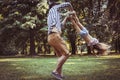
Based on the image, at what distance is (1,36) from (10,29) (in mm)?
2212

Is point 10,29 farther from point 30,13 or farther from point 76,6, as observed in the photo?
point 76,6

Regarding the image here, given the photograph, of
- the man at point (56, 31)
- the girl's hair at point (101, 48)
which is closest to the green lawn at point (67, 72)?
Result: the man at point (56, 31)

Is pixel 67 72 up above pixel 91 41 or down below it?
below

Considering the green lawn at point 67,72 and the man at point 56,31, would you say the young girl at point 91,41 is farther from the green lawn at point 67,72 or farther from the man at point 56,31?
the green lawn at point 67,72

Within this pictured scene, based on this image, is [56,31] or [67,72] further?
[67,72]

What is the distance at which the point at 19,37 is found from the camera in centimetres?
4294

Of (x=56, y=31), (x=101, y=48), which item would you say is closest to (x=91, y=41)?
(x=101, y=48)

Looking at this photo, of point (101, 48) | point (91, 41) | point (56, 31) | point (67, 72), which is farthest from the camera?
point (67, 72)

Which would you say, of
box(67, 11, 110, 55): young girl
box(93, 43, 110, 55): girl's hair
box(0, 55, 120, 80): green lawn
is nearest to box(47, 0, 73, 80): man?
box(0, 55, 120, 80): green lawn

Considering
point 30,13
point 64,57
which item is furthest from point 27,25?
point 64,57

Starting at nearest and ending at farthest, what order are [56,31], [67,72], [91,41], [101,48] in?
[91,41] < [101,48] < [56,31] < [67,72]

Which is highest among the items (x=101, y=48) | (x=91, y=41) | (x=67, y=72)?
(x=91, y=41)

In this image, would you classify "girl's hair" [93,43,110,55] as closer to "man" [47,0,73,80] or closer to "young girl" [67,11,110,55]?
"young girl" [67,11,110,55]

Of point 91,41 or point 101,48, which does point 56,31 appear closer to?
point 101,48
